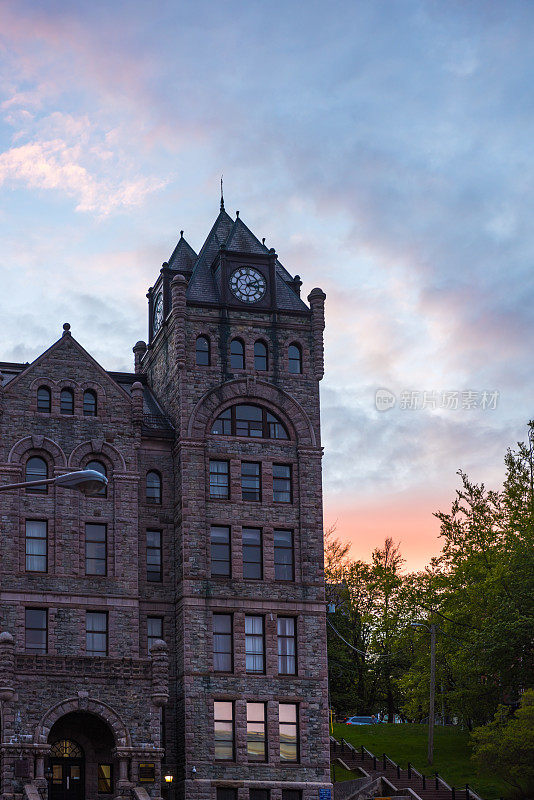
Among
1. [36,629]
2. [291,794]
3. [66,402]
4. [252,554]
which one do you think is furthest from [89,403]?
[291,794]

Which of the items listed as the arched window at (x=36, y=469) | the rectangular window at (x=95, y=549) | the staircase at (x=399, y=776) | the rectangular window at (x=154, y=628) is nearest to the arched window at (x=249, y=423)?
the rectangular window at (x=95, y=549)

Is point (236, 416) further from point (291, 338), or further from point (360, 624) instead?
point (360, 624)

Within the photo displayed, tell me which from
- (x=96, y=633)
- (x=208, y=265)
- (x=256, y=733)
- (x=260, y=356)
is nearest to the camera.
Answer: (x=96, y=633)

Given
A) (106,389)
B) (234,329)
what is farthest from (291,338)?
(106,389)

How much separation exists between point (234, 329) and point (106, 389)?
7188 millimetres

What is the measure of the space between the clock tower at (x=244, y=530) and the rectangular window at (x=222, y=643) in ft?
0.22

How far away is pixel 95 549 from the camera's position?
59.6 meters

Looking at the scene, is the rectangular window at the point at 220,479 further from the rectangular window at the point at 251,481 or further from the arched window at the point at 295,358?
the arched window at the point at 295,358

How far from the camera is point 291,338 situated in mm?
65000

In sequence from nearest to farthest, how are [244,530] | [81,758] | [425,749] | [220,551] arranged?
[81,758] < [220,551] < [244,530] < [425,749]

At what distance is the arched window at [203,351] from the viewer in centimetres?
6344

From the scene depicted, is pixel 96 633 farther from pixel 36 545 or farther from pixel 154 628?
pixel 36 545

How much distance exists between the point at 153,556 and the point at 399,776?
61.4 feet

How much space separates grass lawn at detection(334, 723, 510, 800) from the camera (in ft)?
224
